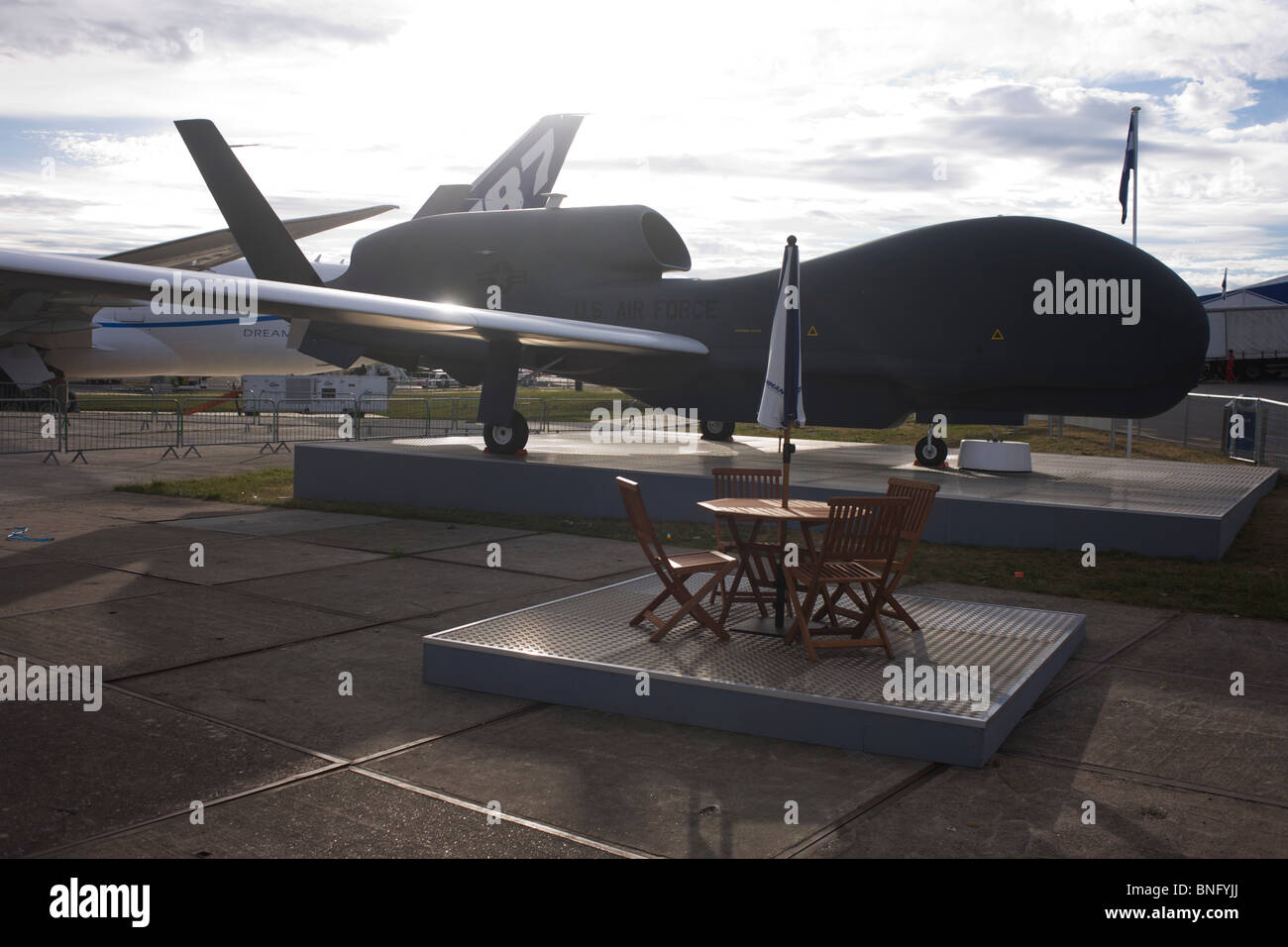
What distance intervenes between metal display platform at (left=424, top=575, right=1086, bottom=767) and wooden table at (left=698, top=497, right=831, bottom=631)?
291mm

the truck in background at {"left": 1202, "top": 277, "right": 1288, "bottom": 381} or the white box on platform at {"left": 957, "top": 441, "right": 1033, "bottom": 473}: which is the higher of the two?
the truck in background at {"left": 1202, "top": 277, "right": 1288, "bottom": 381}

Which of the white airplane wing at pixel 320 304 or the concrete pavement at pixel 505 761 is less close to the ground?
the white airplane wing at pixel 320 304

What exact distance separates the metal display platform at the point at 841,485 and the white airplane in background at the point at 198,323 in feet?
26.1

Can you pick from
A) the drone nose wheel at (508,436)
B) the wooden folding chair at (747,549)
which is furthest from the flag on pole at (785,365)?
Answer: the drone nose wheel at (508,436)

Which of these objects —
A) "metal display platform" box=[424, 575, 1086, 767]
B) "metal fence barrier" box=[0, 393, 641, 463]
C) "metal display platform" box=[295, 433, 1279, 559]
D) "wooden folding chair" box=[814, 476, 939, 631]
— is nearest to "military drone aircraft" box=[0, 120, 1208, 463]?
"metal display platform" box=[295, 433, 1279, 559]

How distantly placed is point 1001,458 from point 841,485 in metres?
3.30

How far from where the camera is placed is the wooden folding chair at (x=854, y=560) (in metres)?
5.58

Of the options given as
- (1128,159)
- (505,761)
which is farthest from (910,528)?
(1128,159)

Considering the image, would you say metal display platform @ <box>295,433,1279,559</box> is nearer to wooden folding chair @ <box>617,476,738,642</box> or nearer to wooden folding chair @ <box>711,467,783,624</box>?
wooden folding chair @ <box>711,467,783,624</box>

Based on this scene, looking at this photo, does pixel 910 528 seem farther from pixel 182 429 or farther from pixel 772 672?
pixel 182 429

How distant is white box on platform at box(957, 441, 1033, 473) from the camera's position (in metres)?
12.9

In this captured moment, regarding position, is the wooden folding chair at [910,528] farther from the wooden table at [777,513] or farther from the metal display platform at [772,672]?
the wooden table at [777,513]
